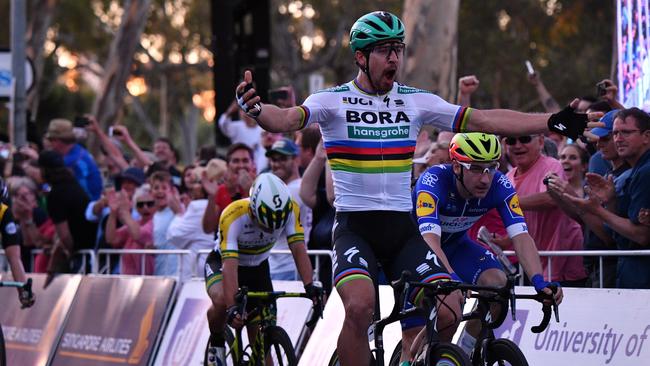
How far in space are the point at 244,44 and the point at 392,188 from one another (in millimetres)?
10197

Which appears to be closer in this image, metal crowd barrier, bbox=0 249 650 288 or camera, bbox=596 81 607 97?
metal crowd barrier, bbox=0 249 650 288

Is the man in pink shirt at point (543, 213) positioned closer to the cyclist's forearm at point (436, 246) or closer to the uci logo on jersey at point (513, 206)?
the uci logo on jersey at point (513, 206)

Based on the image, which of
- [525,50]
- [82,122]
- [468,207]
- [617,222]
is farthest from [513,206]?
[525,50]

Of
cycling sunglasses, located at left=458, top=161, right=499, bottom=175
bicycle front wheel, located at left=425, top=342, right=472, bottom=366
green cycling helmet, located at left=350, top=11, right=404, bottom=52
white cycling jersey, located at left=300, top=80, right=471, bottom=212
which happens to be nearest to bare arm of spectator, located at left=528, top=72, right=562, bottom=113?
cycling sunglasses, located at left=458, top=161, right=499, bottom=175

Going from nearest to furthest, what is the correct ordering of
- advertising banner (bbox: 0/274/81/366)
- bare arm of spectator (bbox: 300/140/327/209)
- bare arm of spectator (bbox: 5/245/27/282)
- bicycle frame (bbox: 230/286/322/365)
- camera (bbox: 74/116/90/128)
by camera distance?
1. bicycle frame (bbox: 230/286/322/365)
2. bare arm of spectator (bbox: 300/140/327/209)
3. bare arm of spectator (bbox: 5/245/27/282)
4. advertising banner (bbox: 0/274/81/366)
5. camera (bbox: 74/116/90/128)

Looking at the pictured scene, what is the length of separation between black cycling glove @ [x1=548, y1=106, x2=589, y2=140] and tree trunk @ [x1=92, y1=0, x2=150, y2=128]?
74.4 feet

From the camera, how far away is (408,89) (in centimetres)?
799

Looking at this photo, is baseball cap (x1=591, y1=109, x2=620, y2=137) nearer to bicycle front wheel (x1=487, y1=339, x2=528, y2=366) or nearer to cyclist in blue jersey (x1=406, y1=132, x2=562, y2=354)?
cyclist in blue jersey (x1=406, y1=132, x2=562, y2=354)

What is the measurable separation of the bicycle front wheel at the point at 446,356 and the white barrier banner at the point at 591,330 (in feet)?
4.91

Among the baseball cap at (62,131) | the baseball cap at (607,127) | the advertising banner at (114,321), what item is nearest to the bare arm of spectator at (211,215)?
the advertising banner at (114,321)

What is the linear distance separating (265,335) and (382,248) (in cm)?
233

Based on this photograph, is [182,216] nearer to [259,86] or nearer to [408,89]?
[259,86]

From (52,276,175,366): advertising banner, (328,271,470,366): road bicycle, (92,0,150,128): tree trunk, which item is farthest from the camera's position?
(92,0,150,128): tree trunk

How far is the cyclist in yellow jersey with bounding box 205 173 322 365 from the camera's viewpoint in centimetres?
988
